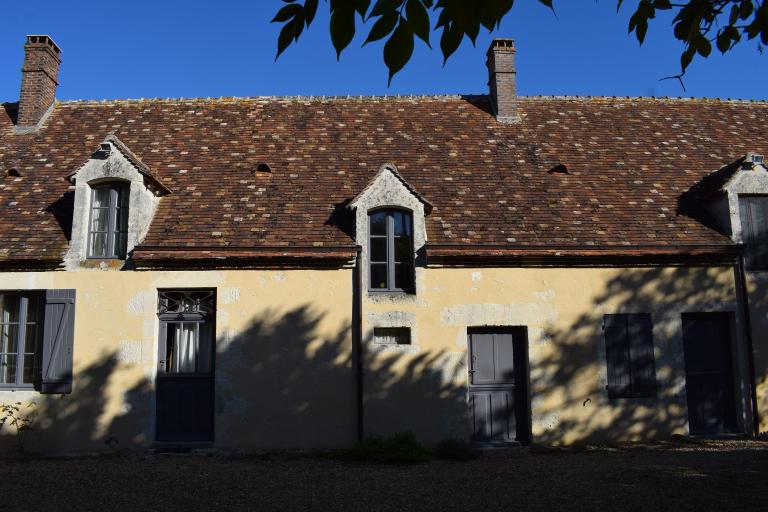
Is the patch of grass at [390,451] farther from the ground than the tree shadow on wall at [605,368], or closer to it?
closer to it

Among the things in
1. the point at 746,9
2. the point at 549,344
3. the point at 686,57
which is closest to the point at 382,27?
the point at 686,57

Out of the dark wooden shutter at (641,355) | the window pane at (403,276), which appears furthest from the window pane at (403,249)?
the dark wooden shutter at (641,355)

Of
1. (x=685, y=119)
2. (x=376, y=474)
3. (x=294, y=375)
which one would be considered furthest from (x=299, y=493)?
(x=685, y=119)

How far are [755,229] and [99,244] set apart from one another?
38.0ft

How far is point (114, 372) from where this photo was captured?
375 inches

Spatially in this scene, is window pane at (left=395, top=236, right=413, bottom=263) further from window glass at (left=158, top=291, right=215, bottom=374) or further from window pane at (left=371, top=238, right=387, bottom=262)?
window glass at (left=158, top=291, right=215, bottom=374)

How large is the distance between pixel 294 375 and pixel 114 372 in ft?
9.67

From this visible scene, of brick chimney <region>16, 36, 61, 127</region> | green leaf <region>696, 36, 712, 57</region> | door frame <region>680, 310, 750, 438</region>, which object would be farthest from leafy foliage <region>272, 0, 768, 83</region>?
brick chimney <region>16, 36, 61, 127</region>

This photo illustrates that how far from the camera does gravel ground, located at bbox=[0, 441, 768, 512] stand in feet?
20.9

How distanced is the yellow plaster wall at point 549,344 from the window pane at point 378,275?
267mm

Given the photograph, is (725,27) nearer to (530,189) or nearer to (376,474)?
(376,474)

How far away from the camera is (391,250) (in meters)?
10.0

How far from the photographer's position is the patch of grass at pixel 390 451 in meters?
8.65

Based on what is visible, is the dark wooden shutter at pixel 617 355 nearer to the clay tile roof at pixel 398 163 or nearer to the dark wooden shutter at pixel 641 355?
the dark wooden shutter at pixel 641 355
